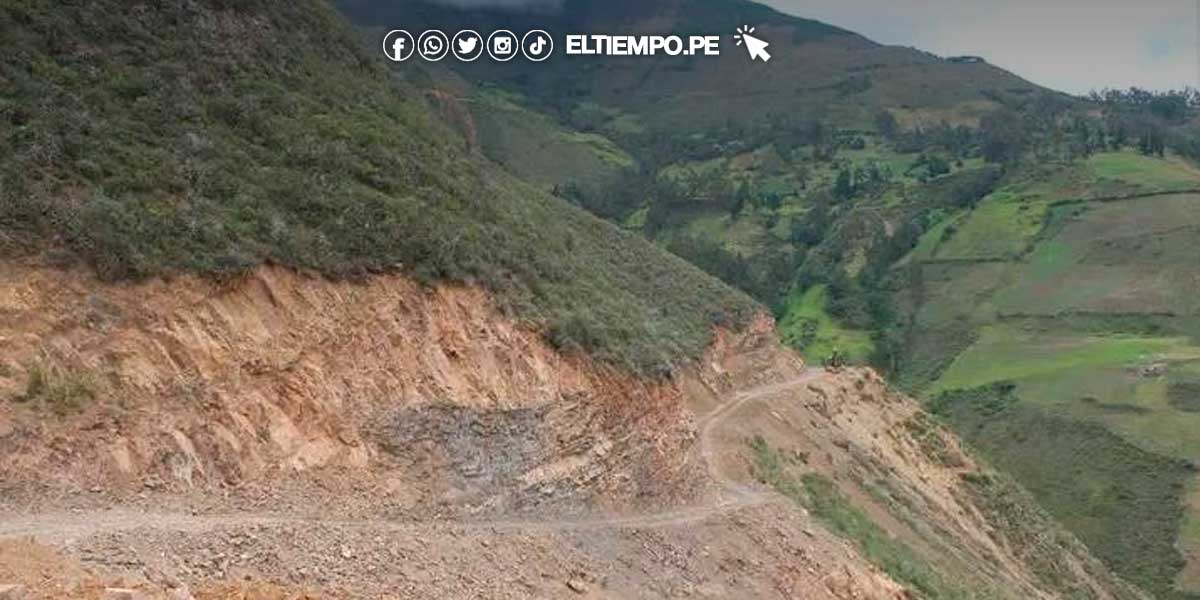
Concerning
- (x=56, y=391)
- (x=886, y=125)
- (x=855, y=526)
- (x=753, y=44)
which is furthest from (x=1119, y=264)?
(x=56, y=391)

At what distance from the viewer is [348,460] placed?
16.8m

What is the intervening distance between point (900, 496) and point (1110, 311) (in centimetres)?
5052

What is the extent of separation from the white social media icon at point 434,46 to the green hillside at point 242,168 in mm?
12260

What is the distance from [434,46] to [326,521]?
3046 cm

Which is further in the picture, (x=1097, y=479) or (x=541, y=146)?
(x=541, y=146)

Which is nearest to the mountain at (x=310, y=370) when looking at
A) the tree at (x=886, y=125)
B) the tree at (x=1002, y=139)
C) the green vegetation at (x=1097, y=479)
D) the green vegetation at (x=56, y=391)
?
the green vegetation at (x=56, y=391)

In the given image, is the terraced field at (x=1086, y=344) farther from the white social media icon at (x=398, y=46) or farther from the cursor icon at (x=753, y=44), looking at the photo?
the white social media icon at (x=398, y=46)

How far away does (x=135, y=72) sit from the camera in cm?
1939

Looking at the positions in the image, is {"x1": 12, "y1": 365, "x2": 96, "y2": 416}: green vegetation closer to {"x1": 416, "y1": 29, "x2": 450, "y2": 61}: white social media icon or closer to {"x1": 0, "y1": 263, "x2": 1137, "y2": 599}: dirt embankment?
{"x1": 0, "y1": 263, "x2": 1137, "y2": 599}: dirt embankment

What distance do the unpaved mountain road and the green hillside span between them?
370 centimetres

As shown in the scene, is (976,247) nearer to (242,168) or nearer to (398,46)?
(398,46)

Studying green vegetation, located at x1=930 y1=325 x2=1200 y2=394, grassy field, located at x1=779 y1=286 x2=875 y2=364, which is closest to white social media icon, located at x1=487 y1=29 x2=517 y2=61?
grassy field, located at x1=779 y1=286 x2=875 y2=364

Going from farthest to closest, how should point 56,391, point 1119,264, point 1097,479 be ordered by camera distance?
1. point 1119,264
2. point 1097,479
3. point 56,391

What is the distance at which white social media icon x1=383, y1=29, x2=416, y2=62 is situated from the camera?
46.1m
